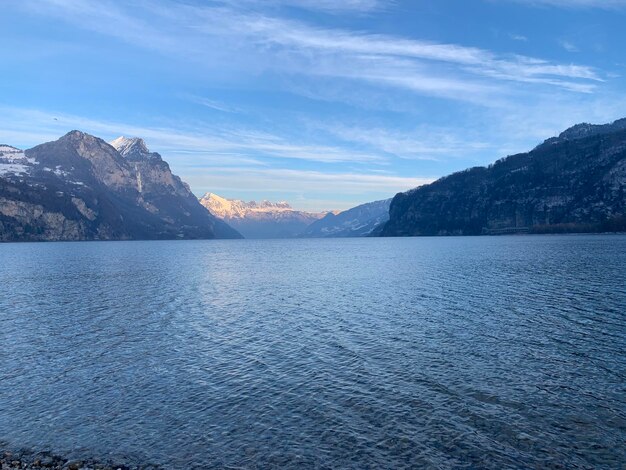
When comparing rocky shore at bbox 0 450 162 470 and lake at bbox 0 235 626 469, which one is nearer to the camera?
rocky shore at bbox 0 450 162 470

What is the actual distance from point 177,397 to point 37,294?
230 ft

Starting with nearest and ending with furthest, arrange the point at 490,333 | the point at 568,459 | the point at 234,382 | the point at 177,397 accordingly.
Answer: the point at 568,459, the point at 177,397, the point at 234,382, the point at 490,333

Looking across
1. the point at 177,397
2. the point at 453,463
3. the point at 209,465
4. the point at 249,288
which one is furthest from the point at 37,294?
the point at 453,463

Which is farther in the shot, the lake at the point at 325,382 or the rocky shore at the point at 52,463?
the lake at the point at 325,382

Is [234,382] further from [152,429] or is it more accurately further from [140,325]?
[140,325]

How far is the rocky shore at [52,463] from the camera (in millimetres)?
23188

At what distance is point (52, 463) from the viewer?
23688 mm

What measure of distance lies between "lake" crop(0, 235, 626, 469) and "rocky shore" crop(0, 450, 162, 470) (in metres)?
0.89

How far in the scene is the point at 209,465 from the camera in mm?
23469

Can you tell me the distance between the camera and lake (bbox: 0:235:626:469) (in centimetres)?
2484

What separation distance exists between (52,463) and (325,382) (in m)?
19.1

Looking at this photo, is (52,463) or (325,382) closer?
(52,463)

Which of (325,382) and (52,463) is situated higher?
(325,382)

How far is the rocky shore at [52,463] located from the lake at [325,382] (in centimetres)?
89
